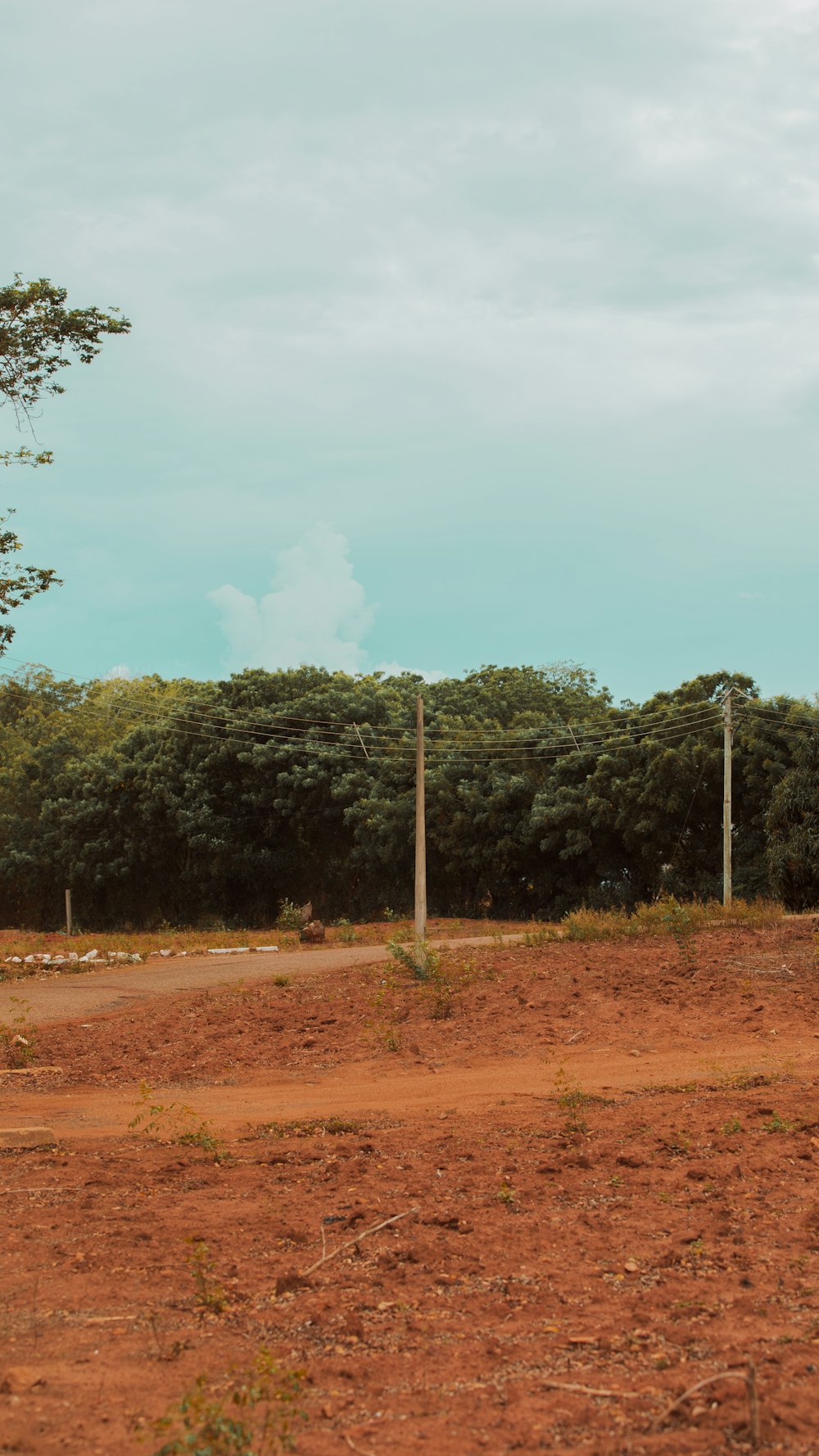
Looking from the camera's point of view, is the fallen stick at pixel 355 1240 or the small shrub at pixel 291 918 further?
the small shrub at pixel 291 918

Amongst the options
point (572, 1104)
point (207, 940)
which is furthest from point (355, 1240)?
point (207, 940)

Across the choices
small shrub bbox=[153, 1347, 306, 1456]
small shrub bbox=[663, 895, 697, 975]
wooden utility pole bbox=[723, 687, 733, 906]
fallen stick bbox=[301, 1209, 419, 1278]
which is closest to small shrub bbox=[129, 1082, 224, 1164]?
fallen stick bbox=[301, 1209, 419, 1278]

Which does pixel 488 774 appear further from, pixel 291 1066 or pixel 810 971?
pixel 291 1066

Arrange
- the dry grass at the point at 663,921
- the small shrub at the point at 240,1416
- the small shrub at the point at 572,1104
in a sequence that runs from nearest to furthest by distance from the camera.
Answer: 1. the small shrub at the point at 240,1416
2. the small shrub at the point at 572,1104
3. the dry grass at the point at 663,921

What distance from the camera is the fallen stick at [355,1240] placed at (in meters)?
4.89

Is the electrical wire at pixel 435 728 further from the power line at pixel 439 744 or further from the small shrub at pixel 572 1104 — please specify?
the small shrub at pixel 572 1104

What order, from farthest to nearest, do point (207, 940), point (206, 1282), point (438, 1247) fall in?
point (207, 940) → point (438, 1247) → point (206, 1282)

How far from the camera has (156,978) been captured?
19.9 meters

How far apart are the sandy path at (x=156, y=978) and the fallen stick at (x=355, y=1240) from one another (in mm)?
10774

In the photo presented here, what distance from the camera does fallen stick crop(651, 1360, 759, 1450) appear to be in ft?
10.8

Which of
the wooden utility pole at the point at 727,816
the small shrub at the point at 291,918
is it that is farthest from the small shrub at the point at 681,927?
Answer: the small shrub at the point at 291,918

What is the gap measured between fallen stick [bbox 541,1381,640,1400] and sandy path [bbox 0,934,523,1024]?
41.5ft

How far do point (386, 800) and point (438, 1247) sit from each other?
31438 mm

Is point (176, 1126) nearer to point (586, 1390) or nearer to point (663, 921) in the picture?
point (586, 1390)
